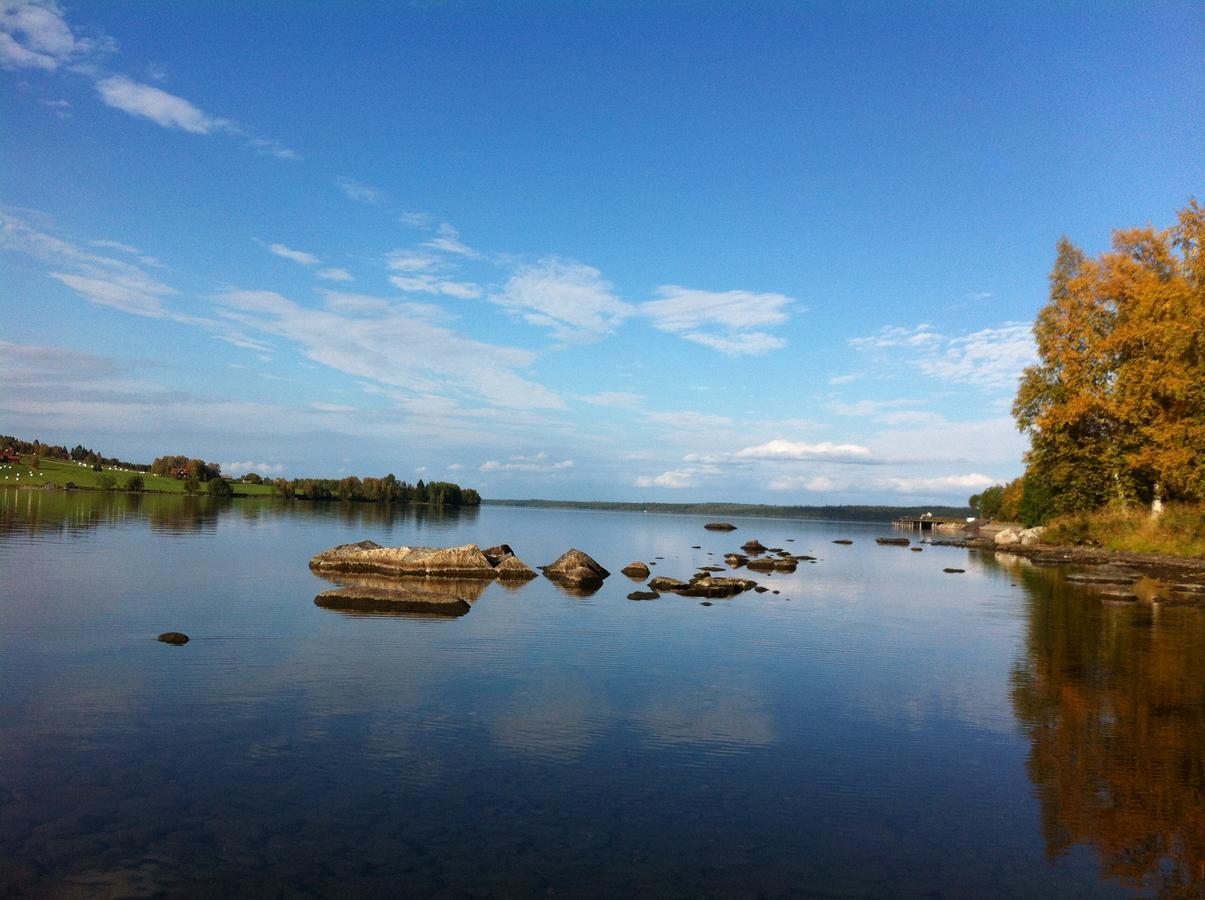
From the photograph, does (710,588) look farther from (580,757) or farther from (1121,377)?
(1121,377)

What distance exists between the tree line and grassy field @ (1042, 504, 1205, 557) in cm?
122

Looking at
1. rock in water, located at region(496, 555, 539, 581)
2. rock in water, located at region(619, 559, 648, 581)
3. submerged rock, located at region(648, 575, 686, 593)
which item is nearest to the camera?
submerged rock, located at region(648, 575, 686, 593)

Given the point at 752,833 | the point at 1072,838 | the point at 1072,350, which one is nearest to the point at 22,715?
the point at 752,833

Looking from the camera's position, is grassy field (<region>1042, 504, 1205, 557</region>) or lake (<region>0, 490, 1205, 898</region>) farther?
grassy field (<region>1042, 504, 1205, 557</region>)

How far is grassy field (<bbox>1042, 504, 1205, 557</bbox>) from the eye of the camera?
5050cm

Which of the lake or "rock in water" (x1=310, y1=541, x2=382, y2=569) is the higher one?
"rock in water" (x1=310, y1=541, x2=382, y2=569)

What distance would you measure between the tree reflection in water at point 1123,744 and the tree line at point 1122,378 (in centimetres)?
3089

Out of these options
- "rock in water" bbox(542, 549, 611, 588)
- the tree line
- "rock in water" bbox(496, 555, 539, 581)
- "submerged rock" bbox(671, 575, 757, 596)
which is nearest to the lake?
"submerged rock" bbox(671, 575, 757, 596)

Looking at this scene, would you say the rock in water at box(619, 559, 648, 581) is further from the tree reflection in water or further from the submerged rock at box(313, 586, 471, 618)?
the tree reflection in water

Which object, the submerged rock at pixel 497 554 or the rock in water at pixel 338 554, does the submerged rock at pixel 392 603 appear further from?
the submerged rock at pixel 497 554

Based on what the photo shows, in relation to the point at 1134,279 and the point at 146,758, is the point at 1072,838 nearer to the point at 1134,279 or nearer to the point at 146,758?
the point at 146,758

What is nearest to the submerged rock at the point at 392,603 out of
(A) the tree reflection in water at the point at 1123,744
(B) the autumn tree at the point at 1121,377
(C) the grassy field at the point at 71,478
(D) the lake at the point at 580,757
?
(D) the lake at the point at 580,757

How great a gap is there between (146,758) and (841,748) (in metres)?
10.7

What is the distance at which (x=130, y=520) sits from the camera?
7175cm
